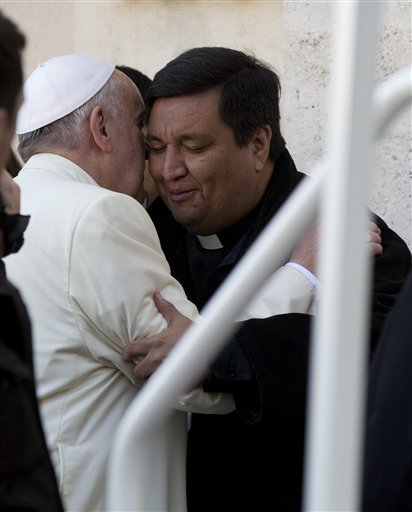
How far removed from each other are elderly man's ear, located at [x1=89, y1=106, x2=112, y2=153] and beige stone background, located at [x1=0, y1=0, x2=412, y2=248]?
1211 mm

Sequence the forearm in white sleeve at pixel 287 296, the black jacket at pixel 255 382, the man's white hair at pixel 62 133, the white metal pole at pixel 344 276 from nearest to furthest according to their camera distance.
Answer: the white metal pole at pixel 344 276 < the black jacket at pixel 255 382 < the forearm in white sleeve at pixel 287 296 < the man's white hair at pixel 62 133

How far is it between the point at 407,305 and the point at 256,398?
3.01 feet

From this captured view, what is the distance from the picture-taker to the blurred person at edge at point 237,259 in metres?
3.14

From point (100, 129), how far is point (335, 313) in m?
2.20

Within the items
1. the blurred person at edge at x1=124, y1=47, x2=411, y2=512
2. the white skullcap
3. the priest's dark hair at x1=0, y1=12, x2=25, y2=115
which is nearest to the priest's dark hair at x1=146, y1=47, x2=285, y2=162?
the blurred person at edge at x1=124, y1=47, x2=411, y2=512

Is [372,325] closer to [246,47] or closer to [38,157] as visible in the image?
[38,157]

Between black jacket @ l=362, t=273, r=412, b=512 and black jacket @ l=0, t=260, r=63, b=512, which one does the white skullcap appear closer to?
black jacket @ l=0, t=260, r=63, b=512

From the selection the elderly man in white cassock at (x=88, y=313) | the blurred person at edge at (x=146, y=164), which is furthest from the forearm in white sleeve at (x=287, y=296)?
the blurred person at edge at (x=146, y=164)

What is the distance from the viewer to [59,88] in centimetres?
354

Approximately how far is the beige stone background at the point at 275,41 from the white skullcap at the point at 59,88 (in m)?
1.15

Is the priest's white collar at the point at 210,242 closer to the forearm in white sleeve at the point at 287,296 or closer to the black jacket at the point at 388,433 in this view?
the forearm in white sleeve at the point at 287,296

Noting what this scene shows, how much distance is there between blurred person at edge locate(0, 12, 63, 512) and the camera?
7.15ft

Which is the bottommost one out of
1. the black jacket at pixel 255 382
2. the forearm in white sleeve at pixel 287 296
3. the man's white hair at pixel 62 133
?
the black jacket at pixel 255 382

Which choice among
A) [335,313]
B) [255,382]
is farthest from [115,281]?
[335,313]
